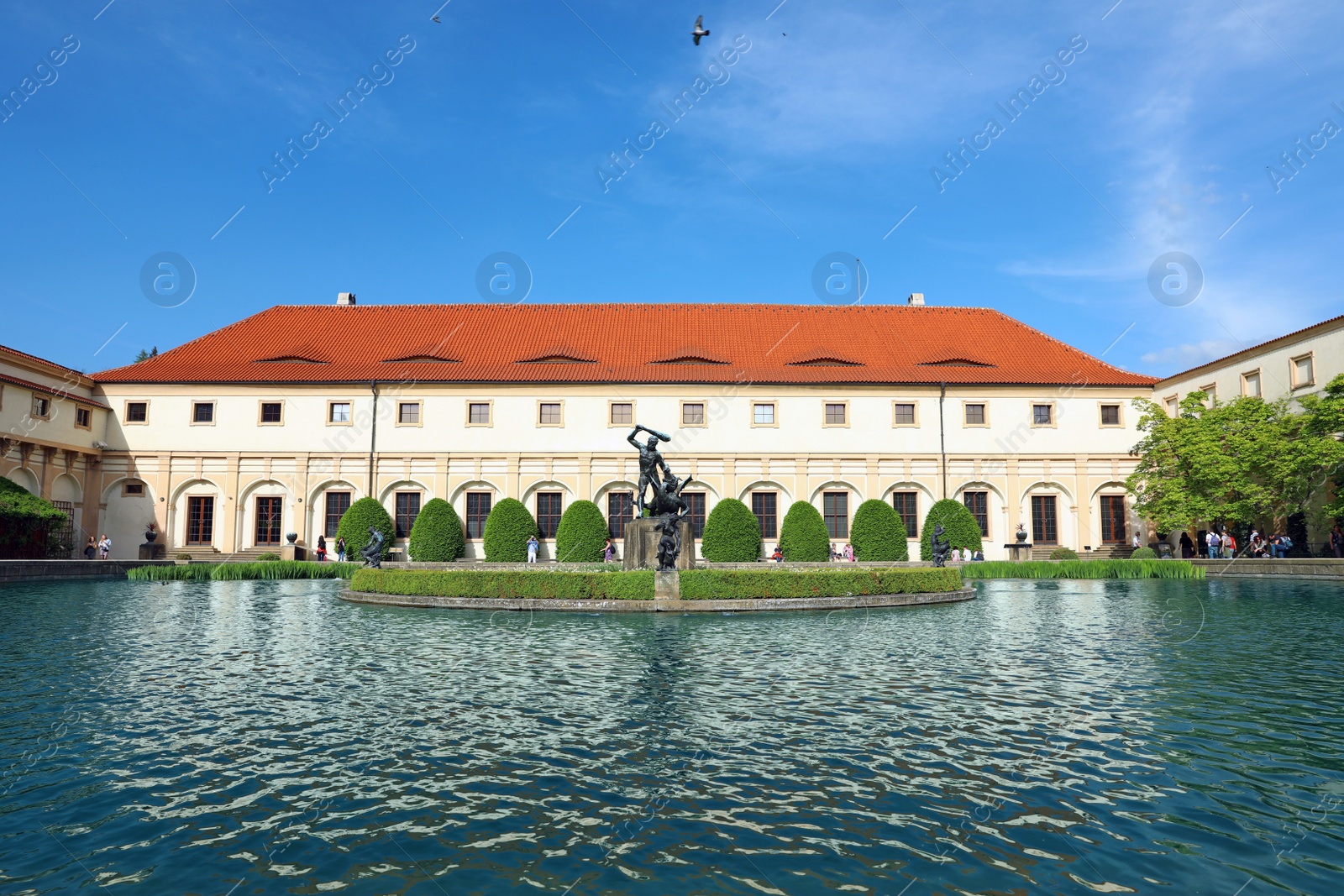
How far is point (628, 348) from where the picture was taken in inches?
1775

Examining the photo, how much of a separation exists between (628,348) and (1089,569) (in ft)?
78.5

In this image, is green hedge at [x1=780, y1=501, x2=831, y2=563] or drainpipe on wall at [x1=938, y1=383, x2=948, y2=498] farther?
drainpipe on wall at [x1=938, y1=383, x2=948, y2=498]

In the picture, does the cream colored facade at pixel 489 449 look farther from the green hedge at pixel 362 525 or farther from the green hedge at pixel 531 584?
the green hedge at pixel 531 584

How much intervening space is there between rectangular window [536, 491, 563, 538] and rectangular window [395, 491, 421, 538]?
5.89m

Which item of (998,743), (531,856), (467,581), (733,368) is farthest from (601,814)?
(733,368)

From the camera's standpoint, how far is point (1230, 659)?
1213cm

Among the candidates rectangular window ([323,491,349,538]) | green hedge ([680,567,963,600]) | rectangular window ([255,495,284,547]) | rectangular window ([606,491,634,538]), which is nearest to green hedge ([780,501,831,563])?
rectangular window ([606,491,634,538])

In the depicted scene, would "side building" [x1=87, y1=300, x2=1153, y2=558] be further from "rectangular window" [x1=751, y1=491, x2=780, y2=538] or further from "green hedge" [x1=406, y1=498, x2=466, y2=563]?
"green hedge" [x1=406, y1=498, x2=466, y2=563]

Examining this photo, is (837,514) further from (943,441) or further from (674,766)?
(674,766)

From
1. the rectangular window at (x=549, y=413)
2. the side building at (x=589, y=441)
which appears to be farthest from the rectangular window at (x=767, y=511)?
the rectangular window at (x=549, y=413)

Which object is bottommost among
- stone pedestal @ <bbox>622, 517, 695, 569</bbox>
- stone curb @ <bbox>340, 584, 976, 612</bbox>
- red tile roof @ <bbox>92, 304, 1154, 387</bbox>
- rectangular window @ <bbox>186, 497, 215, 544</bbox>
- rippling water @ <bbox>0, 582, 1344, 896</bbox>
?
rippling water @ <bbox>0, 582, 1344, 896</bbox>

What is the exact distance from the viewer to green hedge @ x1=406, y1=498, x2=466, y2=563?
38.3 meters

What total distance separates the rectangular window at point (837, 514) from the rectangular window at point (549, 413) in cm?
1355

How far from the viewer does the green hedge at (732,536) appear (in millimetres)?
35750
